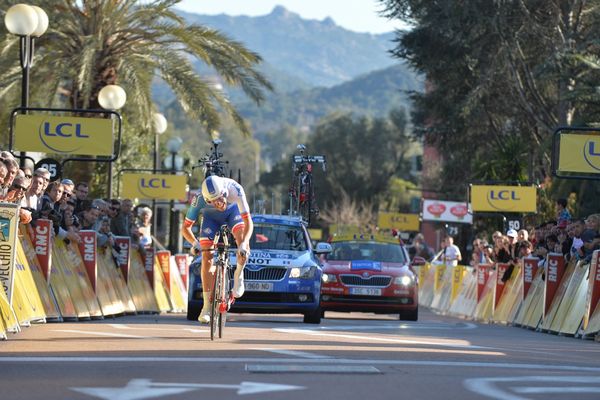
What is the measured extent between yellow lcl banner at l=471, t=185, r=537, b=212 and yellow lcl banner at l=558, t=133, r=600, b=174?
51.3 ft

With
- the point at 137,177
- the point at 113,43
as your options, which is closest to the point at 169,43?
the point at 113,43

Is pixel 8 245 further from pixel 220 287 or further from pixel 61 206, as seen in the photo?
pixel 61 206

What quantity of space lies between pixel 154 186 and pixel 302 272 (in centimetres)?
1760

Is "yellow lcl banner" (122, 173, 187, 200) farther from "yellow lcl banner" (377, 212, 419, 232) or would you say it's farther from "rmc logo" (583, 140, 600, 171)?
"yellow lcl banner" (377, 212, 419, 232)

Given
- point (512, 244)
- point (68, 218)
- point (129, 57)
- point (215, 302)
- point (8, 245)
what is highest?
point (129, 57)

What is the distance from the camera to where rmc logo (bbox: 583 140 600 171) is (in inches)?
922

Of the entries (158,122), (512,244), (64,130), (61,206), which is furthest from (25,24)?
(158,122)

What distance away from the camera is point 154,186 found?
123 feet

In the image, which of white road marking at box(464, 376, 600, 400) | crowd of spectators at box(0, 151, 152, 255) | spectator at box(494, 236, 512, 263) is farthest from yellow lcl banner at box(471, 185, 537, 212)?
white road marking at box(464, 376, 600, 400)

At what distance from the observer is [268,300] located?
66.3 ft

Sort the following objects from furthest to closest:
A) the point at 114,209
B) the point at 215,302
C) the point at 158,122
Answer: the point at 158,122 → the point at 114,209 → the point at 215,302

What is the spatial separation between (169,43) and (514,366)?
69.8ft

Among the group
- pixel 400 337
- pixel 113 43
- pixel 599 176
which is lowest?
pixel 400 337

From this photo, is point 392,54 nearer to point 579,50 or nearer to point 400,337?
point 579,50
